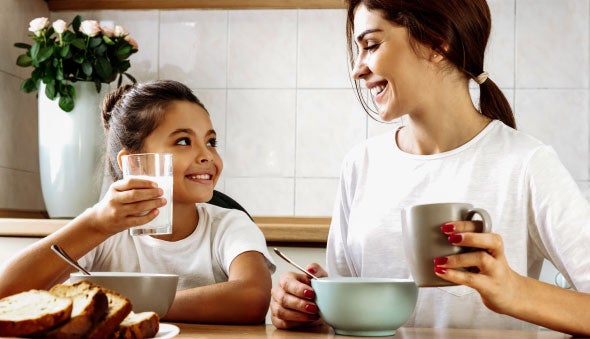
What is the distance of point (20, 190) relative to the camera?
9.37 ft

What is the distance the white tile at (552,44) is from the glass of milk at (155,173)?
1.92 m

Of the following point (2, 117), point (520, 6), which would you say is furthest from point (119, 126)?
point (520, 6)

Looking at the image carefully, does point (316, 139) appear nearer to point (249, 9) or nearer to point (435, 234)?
point (249, 9)

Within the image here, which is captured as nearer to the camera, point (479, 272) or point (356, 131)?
point (479, 272)

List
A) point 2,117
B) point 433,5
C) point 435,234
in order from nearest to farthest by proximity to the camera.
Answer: point 435,234
point 433,5
point 2,117

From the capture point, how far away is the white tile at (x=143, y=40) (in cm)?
294

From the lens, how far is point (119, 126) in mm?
1690

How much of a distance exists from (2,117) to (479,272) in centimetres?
226

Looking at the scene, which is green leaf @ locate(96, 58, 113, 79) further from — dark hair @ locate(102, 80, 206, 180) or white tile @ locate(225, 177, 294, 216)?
dark hair @ locate(102, 80, 206, 180)

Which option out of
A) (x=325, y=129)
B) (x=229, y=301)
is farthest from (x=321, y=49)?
(x=229, y=301)

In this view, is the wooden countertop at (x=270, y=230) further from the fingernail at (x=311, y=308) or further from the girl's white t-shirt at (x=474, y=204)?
the fingernail at (x=311, y=308)

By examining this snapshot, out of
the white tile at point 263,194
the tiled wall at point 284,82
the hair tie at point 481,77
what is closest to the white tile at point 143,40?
the tiled wall at point 284,82

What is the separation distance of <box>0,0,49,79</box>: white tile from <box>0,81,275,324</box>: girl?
1.19 metres

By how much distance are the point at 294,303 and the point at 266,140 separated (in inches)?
71.8
